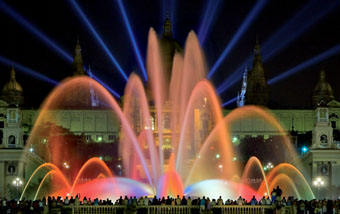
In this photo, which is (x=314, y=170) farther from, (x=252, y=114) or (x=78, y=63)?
(x=78, y=63)

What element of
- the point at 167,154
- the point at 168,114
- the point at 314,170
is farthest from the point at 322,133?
the point at 168,114

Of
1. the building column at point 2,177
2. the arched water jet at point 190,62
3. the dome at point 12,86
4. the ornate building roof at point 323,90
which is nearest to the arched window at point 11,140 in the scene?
the building column at point 2,177

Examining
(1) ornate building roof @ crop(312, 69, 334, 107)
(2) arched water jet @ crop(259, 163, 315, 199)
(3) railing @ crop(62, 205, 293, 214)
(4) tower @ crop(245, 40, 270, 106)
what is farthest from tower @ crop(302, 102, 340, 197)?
(4) tower @ crop(245, 40, 270, 106)

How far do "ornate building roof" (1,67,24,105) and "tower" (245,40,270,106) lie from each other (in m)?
44.5

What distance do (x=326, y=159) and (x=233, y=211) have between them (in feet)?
128

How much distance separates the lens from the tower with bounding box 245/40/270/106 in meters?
167

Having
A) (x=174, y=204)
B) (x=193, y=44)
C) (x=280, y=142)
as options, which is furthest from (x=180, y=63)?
(x=280, y=142)

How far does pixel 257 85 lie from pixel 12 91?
47900 mm

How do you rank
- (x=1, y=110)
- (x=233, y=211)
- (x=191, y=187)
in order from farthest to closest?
(x=1, y=110)
(x=191, y=187)
(x=233, y=211)

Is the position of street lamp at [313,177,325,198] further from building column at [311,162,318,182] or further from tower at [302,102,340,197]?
building column at [311,162,318,182]

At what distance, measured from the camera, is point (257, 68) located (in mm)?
171625

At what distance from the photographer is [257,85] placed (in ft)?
554

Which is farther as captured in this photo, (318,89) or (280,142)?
(318,89)

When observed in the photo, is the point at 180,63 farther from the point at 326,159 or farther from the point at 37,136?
the point at 37,136
